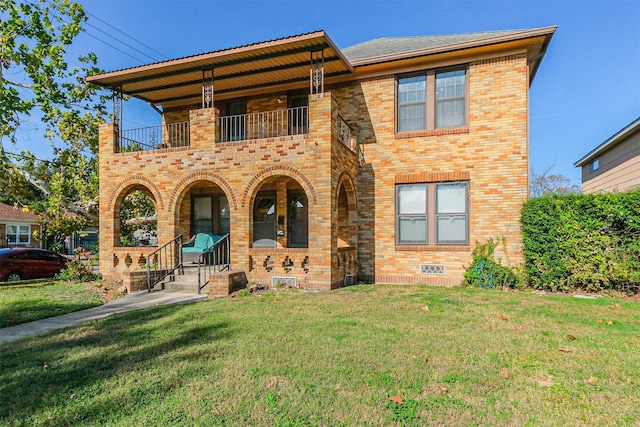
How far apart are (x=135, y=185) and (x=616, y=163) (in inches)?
676

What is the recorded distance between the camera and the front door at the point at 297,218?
12000mm

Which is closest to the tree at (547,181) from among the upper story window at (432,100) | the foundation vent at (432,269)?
the upper story window at (432,100)

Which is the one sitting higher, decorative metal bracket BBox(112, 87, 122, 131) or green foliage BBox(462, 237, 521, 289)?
decorative metal bracket BBox(112, 87, 122, 131)

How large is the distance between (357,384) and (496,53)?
1025cm

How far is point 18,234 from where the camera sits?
30.4 metres

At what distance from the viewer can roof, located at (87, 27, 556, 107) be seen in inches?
387

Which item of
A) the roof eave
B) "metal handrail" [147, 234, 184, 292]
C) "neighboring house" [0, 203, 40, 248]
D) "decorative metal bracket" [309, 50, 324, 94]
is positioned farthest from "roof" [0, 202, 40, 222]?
the roof eave

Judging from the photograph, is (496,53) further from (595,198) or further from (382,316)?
(382,316)

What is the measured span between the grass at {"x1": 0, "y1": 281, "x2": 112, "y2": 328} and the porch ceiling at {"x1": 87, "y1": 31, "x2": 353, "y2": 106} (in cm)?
631

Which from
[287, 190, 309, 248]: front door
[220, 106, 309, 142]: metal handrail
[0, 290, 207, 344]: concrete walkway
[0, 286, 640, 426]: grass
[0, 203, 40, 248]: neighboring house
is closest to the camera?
Answer: [0, 286, 640, 426]: grass

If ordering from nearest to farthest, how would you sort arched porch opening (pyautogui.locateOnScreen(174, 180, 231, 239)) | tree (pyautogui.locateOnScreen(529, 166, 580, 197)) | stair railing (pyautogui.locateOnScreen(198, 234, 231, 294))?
stair railing (pyautogui.locateOnScreen(198, 234, 231, 294)) < arched porch opening (pyautogui.locateOnScreen(174, 180, 231, 239)) < tree (pyautogui.locateOnScreen(529, 166, 580, 197))

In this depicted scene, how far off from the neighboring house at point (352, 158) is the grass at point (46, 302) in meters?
1.35

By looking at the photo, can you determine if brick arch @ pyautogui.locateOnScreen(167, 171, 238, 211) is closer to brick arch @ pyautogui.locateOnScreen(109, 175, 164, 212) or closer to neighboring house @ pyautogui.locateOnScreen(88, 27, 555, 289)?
neighboring house @ pyautogui.locateOnScreen(88, 27, 555, 289)

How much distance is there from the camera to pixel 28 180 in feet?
48.8
